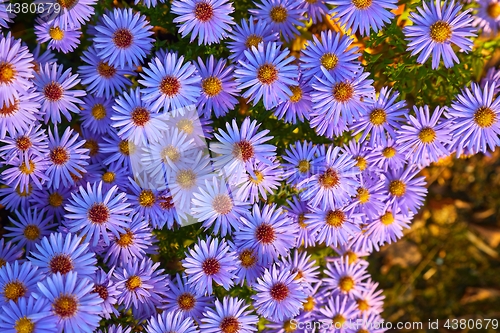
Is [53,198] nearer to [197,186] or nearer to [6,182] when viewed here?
[6,182]

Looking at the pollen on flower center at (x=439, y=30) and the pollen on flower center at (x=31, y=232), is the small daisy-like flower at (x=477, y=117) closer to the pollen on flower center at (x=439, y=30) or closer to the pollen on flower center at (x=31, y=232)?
the pollen on flower center at (x=439, y=30)

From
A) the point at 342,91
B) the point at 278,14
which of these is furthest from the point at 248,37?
the point at 342,91

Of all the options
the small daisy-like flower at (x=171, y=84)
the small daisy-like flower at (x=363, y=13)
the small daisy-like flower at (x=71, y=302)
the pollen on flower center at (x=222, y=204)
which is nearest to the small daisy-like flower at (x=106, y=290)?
the small daisy-like flower at (x=71, y=302)

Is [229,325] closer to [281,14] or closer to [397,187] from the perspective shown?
[397,187]

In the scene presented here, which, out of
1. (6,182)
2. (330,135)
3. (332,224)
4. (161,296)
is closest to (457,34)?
(330,135)

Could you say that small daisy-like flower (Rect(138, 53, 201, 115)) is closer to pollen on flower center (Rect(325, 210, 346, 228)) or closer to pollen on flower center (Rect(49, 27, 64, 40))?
pollen on flower center (Rect(49, 27, 64, 40))


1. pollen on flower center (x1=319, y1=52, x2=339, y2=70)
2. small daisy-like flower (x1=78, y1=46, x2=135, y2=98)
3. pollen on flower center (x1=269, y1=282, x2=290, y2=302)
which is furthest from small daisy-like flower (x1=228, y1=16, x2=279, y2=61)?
pollen on flower center (x1=269, y1=282, x2=290, y2=302)
